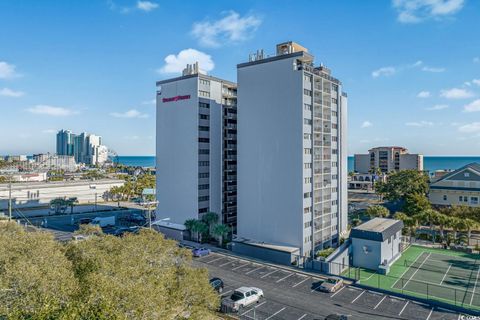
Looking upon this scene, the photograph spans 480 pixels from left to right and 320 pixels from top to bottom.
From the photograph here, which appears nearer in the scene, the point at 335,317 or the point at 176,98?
the point at 335,317

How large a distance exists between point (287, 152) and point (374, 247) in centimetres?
1773

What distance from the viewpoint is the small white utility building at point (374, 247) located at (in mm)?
45406

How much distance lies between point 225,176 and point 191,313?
144 feet

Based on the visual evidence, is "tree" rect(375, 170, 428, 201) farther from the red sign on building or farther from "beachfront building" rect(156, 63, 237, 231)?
the red sign on building

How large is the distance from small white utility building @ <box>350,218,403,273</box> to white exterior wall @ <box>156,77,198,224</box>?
26749 mm

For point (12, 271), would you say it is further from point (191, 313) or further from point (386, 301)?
point (386, 301)

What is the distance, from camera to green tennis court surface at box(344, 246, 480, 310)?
3594cm

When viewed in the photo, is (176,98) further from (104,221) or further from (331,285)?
(331,285)

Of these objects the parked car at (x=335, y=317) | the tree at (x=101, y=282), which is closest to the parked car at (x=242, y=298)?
the parked car at (x=335, y=317)

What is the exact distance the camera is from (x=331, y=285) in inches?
1443

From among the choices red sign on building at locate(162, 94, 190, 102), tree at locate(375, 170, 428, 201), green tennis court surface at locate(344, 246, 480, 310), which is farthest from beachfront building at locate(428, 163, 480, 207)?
red sign on building at locate(162, 94, 190, 102)

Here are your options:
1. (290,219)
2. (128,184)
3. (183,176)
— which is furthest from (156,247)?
(128,184)

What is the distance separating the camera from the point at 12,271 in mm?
17688

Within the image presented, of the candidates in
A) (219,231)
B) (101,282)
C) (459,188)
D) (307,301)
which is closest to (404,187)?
(459,188)
